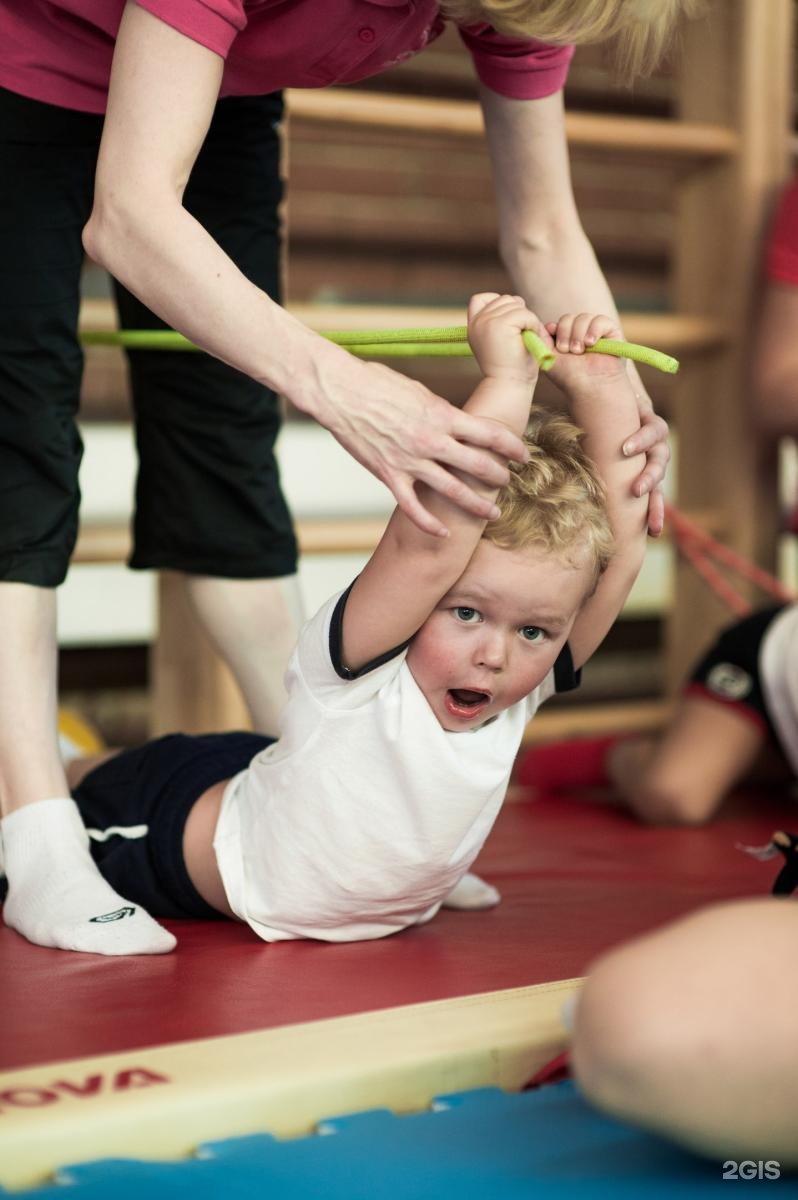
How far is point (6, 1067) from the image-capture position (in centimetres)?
87

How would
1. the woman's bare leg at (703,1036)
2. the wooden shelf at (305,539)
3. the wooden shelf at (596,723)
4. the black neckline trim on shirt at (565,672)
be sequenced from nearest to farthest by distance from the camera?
1. the woman's bare leg at (703,1036)
2. the black neckline trim on shirt at (565,672)
3. the wooden shelf at (305,539)
4. the wooden shelf at (596,723)

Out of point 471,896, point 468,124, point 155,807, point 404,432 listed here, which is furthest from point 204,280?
point 468,124

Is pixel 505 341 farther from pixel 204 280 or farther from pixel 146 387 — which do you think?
pixel 146 387

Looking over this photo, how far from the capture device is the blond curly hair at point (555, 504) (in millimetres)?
1070

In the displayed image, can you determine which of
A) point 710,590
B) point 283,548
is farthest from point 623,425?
point 710,590

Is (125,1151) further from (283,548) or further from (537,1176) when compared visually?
(283,548)

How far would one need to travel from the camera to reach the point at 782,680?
1.83 m

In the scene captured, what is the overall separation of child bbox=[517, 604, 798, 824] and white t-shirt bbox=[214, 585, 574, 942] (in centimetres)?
67

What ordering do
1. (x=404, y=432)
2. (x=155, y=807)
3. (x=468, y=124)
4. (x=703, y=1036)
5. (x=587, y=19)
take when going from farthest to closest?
(x=468, y=124), (x=155, y=807), (x=587, y=19), (x=404, y=432), (x=703, y=1036)

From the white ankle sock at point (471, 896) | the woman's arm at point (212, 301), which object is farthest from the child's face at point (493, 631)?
the white ankle sock at point (471, 896)

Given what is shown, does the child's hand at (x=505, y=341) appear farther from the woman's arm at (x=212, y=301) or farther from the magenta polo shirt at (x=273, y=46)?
the magenta polo shirt at (x=273, y=46)

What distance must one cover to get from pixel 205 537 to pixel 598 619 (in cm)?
45

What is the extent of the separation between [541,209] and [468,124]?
77 centimetres

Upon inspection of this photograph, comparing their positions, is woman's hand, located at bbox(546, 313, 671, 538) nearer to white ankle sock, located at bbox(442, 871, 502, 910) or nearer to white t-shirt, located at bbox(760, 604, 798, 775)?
white ankle sock, located at bbox(442, 871, 502, 910)
